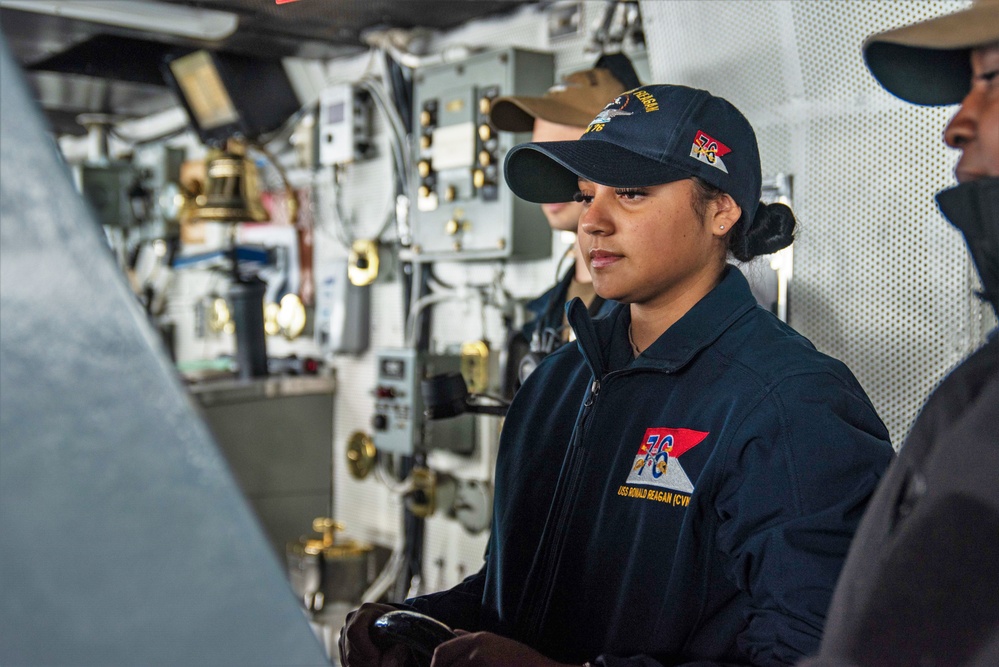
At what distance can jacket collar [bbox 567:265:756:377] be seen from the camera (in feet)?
4.87

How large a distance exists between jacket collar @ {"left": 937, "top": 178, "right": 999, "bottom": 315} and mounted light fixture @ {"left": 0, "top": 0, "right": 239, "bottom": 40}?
12.0 feet

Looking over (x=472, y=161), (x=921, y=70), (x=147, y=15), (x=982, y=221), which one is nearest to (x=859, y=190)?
(x=921, y=70)

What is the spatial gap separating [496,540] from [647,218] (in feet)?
1.96

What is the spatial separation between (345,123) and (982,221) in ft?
12.5

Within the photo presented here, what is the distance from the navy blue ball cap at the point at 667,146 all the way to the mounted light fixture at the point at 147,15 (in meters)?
2.86

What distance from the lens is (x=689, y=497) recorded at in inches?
53.9

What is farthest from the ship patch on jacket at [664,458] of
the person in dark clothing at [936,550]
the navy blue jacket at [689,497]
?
the person in dark clothing at [936,550]

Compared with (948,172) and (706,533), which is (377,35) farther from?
(706,533)

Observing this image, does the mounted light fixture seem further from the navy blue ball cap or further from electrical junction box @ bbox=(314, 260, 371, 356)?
the navy blue ball cap

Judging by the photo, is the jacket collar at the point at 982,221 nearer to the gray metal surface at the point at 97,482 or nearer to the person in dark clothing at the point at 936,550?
the person in dark clothing at the point at 936,550

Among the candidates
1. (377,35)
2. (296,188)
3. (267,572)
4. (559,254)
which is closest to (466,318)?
(559,254)

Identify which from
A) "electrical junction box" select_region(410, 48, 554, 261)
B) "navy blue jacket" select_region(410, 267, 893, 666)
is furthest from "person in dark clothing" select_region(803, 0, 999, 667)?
"electrical junction box" select_region(410, 48, 554, 261)

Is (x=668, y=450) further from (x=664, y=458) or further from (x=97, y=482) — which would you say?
(x=97, y=482)

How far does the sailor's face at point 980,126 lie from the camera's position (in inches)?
36.6
